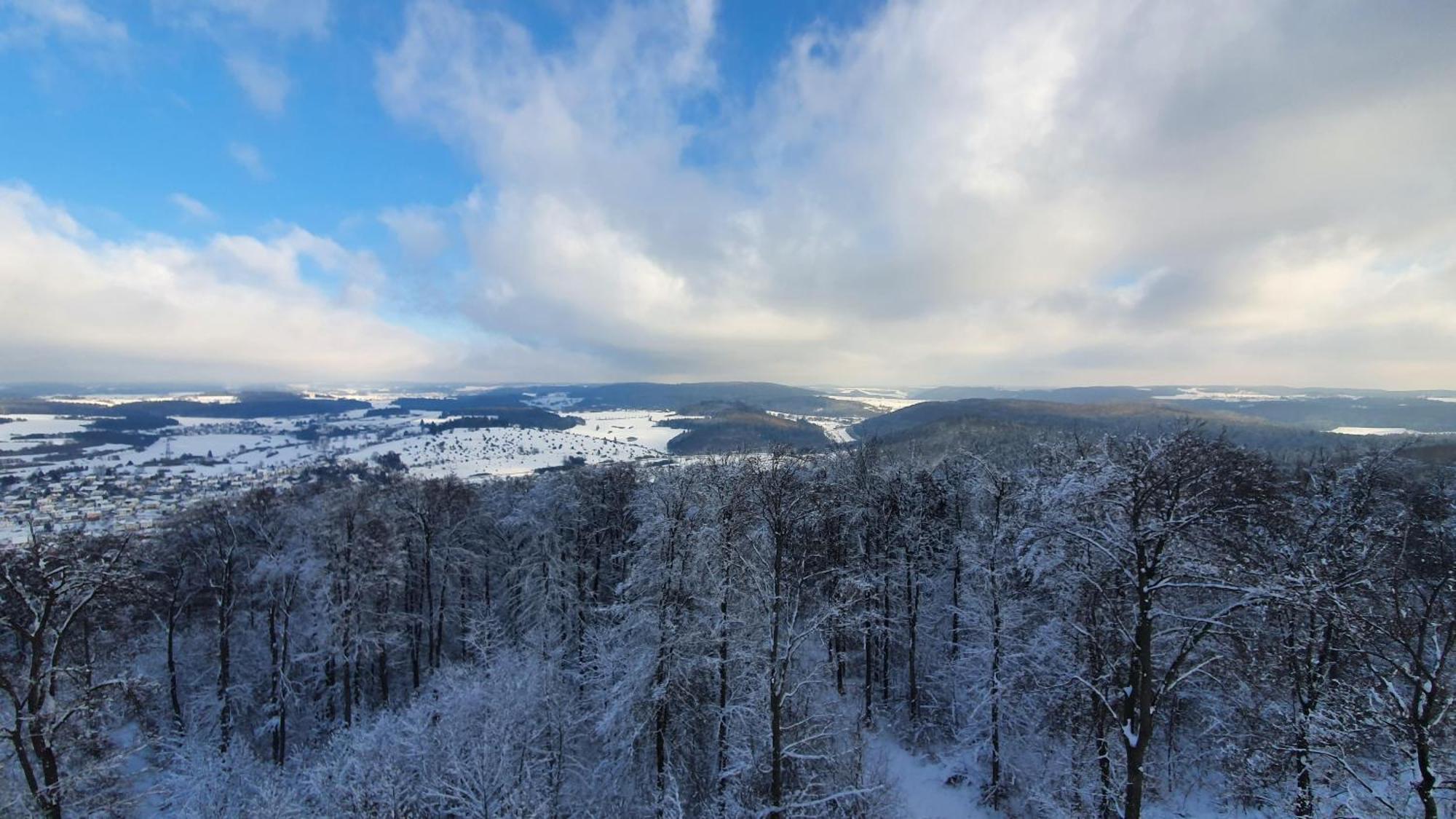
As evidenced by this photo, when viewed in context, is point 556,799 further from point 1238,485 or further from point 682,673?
point 1238,485

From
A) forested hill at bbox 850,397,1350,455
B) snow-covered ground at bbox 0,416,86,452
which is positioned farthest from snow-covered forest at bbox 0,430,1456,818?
snow-covered ground at bbox 0,416,86,452

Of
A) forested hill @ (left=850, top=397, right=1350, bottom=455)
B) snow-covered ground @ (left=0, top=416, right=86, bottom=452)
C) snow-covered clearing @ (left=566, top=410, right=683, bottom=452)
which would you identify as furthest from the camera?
snow-covered clearing @ (left=566, top=410, right=683, bottom=452)

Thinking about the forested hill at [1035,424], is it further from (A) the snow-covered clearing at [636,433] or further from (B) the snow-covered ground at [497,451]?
(A) the snow-covered clearing at [636,433]

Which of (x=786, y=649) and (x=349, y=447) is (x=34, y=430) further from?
(x=786, y=649)

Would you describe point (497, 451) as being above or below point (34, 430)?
below

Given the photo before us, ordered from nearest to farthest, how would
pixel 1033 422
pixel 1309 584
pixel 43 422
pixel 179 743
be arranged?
pixel 1309 584
pixel 179 743
pixel 1033 422
pixel 43 422

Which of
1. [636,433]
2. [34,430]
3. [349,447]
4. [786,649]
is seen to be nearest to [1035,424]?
[786,649]

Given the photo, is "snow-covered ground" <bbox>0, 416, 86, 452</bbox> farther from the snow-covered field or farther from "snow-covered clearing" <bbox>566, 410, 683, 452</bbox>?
"snow-covered clearing" <bbox>566, 410, 683, 452</bbox>

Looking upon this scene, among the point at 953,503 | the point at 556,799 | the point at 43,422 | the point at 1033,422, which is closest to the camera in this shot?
the point at 556,799

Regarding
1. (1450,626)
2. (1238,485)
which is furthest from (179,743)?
(1450,626)
